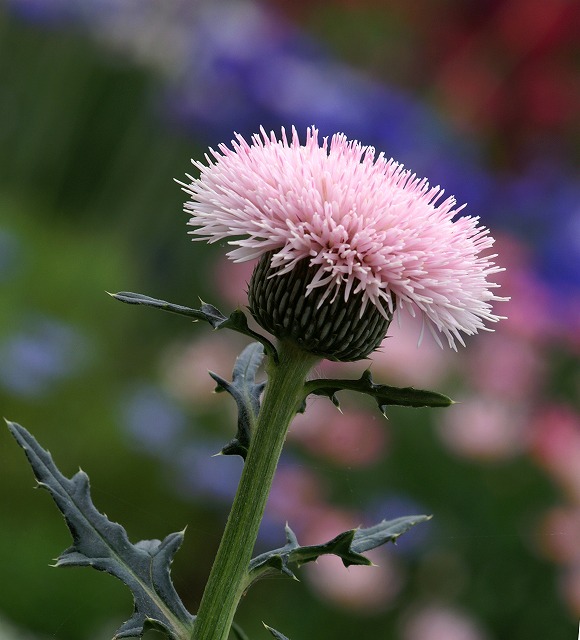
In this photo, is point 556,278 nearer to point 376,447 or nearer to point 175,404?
point 376,447

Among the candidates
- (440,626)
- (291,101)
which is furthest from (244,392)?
(291,101)

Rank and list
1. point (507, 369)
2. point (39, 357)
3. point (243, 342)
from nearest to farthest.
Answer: point (507, 369)
point (39, 357)
point (243, 342)

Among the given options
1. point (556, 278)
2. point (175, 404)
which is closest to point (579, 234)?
point (556, 278)

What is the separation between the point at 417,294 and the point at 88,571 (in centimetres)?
161

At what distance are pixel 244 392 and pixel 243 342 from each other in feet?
6.65

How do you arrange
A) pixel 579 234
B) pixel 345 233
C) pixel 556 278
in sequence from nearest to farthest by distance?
pixel 345 233, pixel 556 278, pixel 579 234

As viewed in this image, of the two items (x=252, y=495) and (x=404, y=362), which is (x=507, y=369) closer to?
(x=404, y=362)

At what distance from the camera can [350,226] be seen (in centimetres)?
42

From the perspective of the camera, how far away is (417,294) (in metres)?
0.43

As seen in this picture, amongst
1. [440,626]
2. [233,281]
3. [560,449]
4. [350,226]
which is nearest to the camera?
[350,226]

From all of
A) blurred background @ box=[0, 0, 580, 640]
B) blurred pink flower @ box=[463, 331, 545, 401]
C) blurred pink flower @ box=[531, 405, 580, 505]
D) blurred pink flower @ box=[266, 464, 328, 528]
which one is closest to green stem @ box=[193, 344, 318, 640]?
blurred background @ box=[0, 0, 580, 640]

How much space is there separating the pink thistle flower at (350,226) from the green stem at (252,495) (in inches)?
1.9

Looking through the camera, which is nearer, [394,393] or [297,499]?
[394,393]

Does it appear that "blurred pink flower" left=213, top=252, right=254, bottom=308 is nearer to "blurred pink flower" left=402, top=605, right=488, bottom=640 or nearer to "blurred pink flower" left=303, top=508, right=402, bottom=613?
"blurred pink flower" left=303, top=508, right=402, bottom=613
